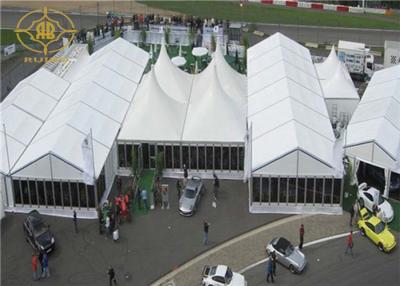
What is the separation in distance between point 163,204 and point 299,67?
53.9 ft

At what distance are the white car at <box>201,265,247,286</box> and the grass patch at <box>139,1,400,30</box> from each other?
5267 centimetres

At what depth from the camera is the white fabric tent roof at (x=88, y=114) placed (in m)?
32.0

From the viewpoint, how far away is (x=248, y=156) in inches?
1281

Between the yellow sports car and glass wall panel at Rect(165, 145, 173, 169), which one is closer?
the yellow sports car

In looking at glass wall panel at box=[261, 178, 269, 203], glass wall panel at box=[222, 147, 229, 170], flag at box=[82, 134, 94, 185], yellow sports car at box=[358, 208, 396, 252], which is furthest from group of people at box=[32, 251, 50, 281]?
yellow sports car at box=[358, 208, 396, 252]

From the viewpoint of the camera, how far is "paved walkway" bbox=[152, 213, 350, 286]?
28016 mm

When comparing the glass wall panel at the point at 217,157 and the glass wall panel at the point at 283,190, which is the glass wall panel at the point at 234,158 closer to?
the glass wall panel at the point at 217,157

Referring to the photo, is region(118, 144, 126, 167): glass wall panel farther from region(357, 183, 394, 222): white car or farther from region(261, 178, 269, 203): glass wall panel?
region(357, 183, 394, 222): white car

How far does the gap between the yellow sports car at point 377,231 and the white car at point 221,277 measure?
23.4ft

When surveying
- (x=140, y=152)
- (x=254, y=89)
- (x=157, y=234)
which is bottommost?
(x=157, y=234)

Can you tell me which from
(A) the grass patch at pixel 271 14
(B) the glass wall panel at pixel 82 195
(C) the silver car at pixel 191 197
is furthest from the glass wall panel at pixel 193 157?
(A) the grass patch at pixel 271 14

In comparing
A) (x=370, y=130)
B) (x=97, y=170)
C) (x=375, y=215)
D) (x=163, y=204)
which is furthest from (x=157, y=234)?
(x=370, y=130)

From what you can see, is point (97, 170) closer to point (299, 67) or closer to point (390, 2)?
point (299, 67)

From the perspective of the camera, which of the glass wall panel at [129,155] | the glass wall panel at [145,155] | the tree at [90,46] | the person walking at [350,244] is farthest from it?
the tree at [90,46]
